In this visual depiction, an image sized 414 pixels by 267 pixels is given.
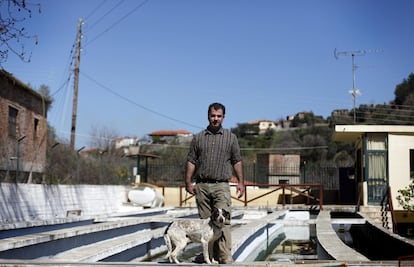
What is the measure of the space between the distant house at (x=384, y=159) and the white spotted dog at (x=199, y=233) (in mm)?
14597

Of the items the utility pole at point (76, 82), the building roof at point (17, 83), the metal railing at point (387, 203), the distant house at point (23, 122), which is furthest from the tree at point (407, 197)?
the utility pole at point (76, 82)

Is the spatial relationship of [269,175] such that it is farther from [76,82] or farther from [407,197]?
[407,197]

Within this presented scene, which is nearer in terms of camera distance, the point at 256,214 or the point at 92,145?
the point at 256,214

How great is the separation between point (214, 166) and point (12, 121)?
652 inches

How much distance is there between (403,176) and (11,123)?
14346mm

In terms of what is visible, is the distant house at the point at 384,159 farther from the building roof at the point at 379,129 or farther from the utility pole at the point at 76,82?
the utility pole at the point at 76,82

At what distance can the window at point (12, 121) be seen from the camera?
20.5 m

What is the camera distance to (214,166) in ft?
19.0

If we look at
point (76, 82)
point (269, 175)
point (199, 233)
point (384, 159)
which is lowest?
point (199, 233)

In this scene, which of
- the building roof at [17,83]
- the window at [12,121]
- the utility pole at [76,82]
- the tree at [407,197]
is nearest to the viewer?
the tree at [407,197]

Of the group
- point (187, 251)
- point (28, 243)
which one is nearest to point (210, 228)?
point (28, 243)

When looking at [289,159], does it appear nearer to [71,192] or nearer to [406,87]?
[71,192]

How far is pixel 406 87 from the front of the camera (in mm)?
67000

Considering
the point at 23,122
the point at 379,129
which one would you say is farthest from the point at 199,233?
the point at 23,122
